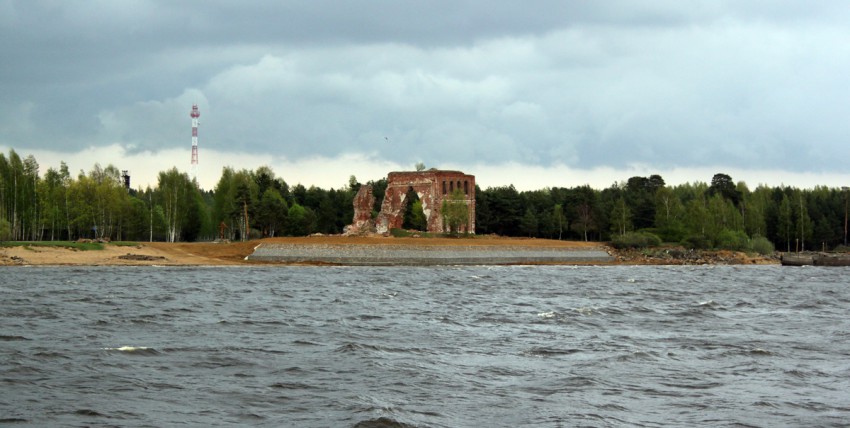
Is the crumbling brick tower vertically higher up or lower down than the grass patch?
higher up

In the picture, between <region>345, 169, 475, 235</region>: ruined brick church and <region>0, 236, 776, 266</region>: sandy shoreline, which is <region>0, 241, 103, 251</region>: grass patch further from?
<region>345, 169, 475, 235</region>: ruined brick church

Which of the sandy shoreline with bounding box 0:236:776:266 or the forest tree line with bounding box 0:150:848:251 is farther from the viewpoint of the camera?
the forest tree line with bounding box 0:150:848:251

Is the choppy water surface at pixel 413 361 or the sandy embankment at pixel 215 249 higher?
the sandy embankment at pixel 215 249

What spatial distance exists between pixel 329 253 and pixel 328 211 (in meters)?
53.4

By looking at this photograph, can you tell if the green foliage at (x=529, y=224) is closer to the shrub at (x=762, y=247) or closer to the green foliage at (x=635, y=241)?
the green foliage at (x=635, y=241)

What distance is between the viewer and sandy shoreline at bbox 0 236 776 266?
226 feet

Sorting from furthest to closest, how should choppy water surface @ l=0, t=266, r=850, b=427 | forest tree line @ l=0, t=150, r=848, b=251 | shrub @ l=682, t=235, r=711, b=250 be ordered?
shrub @ l=682, t=235, r=711, b=250 → forest tree line @ l=0, t=150, r=848, b=251 → choppy water surface @ l=0, t=266, r=850, b=427

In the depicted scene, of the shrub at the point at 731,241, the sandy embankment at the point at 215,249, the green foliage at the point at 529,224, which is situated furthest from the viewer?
the green foliage at the point at 529,224

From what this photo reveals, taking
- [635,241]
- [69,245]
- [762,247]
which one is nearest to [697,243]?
[762,247]

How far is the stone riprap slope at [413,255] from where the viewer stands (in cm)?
7694

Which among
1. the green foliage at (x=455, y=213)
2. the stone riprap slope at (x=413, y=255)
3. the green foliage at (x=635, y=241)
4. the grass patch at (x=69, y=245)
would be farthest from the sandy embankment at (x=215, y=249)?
the green foliage at (x=455, y=213)

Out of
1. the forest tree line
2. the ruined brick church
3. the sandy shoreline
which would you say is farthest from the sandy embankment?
the forest tree line

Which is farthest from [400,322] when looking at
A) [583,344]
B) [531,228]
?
[531,228]

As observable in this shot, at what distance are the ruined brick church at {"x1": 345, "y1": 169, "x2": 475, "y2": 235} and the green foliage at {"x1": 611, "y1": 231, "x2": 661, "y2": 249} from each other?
17.5 m
